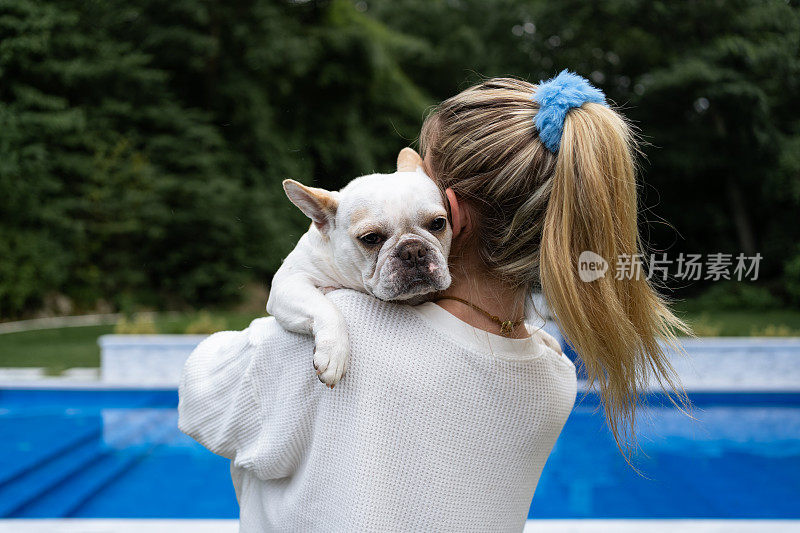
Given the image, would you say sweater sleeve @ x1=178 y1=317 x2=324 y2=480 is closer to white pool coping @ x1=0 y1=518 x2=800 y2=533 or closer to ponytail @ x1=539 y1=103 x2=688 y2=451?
ponytail @ x1=539 y1=103 x2=688 y2=451

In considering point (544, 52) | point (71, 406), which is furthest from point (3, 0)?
point (544, 52)

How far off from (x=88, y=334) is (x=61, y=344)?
0.74 m

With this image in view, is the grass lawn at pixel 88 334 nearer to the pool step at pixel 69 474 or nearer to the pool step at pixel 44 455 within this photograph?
the pool step at pixel 44 455

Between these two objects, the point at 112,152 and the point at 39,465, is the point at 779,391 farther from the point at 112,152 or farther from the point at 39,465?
the point at 112,152

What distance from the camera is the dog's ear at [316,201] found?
4.58 feet

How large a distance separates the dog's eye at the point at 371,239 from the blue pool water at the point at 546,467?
3.77 metres

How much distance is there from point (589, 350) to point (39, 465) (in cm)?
513

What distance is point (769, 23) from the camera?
11.7m

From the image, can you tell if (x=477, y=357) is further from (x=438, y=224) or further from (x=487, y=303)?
(x=438, y=224)

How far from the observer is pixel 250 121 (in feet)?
42.7

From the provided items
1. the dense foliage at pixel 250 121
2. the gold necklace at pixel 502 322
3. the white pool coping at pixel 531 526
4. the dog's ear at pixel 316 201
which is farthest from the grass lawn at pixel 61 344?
the gold necklace at pixel 502 322

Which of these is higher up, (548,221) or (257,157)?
(548,221)

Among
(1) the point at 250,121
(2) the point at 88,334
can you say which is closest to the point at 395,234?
(2) the point at 88,334

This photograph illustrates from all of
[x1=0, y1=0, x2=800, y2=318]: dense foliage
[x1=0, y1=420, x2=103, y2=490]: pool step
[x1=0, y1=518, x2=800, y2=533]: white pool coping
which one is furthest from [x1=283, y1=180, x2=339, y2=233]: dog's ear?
[x1=0, y1=0, x2=800, y2=318]: dense foliage
